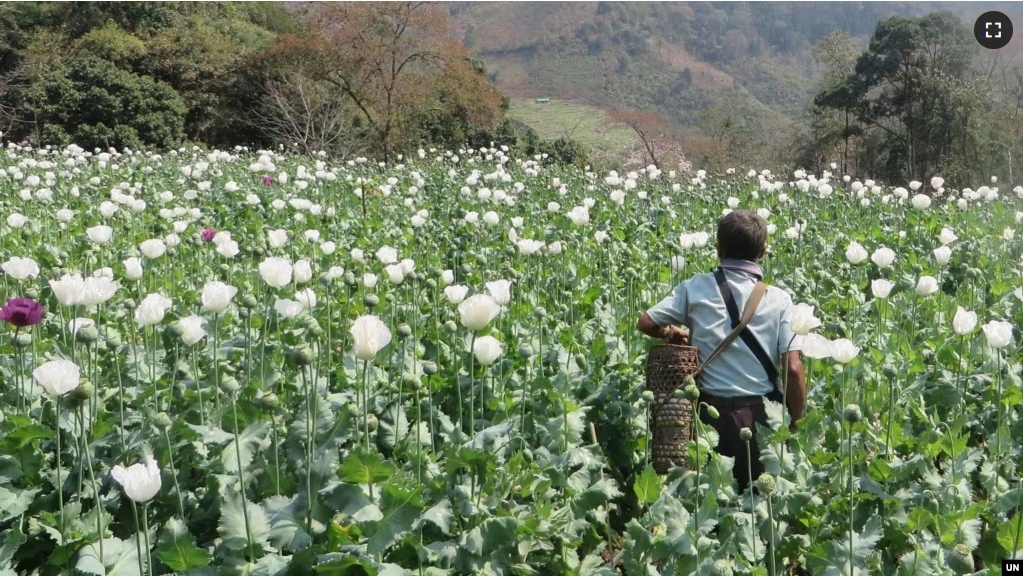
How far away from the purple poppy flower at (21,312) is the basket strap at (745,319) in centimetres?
238

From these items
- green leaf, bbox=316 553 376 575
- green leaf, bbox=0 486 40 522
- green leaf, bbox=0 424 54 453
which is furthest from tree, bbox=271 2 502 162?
green leaf, bbox=316 553 376 575

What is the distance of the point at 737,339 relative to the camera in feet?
11.6

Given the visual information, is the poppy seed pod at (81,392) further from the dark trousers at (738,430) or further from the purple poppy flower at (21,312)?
the dark trousers at (738,430)

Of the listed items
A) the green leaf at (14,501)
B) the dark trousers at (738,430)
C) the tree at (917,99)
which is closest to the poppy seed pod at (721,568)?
the dark trousers at (738,430)

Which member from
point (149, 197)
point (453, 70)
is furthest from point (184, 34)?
point (149, 197)

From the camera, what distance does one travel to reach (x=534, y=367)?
4.12m

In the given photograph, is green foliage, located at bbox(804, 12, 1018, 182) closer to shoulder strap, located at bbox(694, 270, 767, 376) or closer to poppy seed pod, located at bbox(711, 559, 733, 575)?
shoulder strap, located at bbox(694, 270, 767, 376)

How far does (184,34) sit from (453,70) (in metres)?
9.30

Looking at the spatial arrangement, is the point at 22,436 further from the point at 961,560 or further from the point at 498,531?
the point at 961,560

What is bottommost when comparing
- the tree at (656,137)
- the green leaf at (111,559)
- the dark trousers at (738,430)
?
the tree at (656,137)

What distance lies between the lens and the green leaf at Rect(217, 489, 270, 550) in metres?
2.44

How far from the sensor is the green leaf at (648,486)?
2.80 m

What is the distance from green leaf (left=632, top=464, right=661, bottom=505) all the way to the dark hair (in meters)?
1.28

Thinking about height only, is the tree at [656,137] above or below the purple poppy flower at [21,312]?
below
